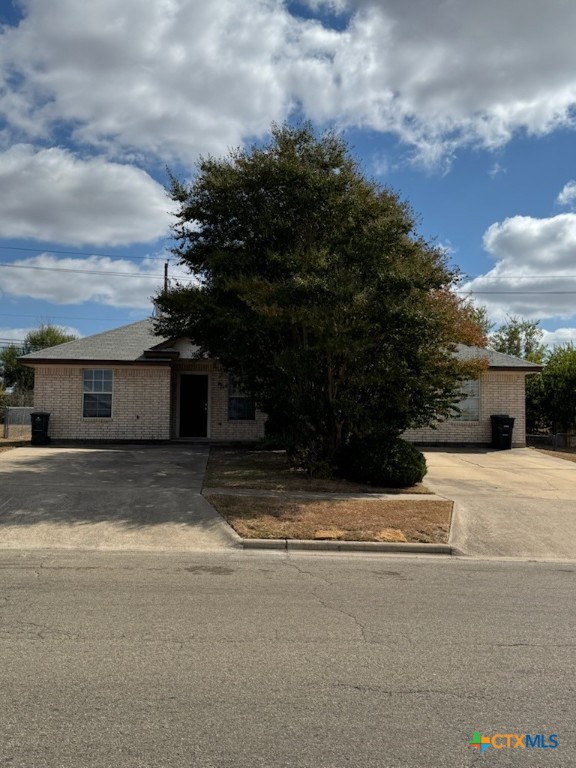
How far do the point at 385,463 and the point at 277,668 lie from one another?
8862 mm

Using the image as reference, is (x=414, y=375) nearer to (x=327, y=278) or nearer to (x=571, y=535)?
(x=327, y=278)

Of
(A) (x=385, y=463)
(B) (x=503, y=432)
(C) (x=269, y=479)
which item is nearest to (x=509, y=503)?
(A) (x=385, y=463)

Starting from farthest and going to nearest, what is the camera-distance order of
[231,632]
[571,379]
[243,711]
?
[571,379] → [231,632] → [243,711]

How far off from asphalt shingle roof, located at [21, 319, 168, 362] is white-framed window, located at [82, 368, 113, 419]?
2.05ft

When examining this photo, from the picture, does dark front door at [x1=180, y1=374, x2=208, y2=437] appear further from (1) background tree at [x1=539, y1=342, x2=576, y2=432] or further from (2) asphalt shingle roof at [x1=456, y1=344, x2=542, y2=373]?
(1) background tree at [x1=539, y1=342, x2=576, y2=432]

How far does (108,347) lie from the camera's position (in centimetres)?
2148

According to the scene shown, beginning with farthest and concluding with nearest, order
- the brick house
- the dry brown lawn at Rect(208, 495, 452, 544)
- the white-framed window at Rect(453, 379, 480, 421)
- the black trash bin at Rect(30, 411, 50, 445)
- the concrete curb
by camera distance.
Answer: the white-framed window at Rect(453, 379, 480, 421) < the brick house < the black trash bin at Rect(30, 411, 50, 445) < the dry brown lawn at Rect(208, 495, 452, 544) < the concrete curb

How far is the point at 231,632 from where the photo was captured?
511 cm

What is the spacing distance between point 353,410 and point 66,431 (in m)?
11.4

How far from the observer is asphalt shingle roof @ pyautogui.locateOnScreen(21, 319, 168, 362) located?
20359 millimetres

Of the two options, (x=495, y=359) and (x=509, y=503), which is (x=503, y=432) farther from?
(x=509, y=503)

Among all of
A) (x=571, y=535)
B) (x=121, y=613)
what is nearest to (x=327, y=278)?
(x=571, y=535)

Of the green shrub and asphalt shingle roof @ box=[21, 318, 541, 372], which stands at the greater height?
asphalt shingle roof @ box=[21, 318, 541, 372]

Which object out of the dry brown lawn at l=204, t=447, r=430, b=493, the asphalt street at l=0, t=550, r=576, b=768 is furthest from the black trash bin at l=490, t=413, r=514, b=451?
the asphalt street at l=0, t=550, r=576, b=768
